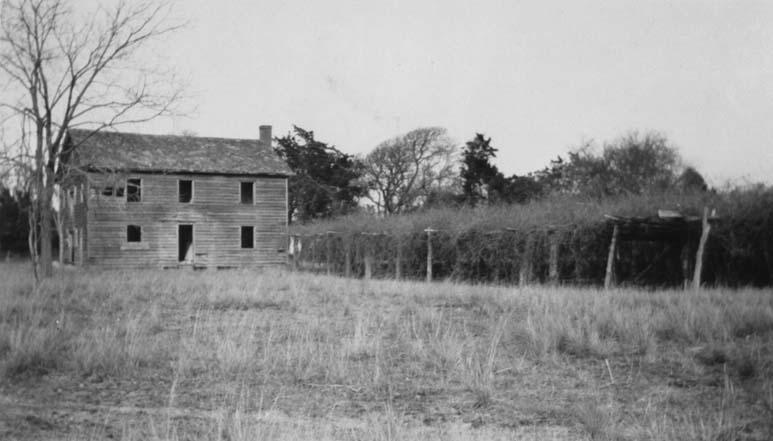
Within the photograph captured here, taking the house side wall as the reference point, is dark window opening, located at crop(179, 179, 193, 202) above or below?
above

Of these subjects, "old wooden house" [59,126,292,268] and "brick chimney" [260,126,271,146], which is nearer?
"old wooden house" [59,126,292,268]

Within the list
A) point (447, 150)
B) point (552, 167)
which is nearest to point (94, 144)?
point (447, 150)

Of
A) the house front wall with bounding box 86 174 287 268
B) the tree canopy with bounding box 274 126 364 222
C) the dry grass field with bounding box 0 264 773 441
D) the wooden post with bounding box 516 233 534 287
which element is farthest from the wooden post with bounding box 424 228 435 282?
the tree canopy with bounding box 274 126 364 222

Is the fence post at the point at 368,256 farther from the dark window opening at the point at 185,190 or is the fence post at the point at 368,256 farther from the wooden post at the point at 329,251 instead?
the dark window opening at the point at 185,190

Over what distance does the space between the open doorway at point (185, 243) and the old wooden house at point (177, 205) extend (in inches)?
2.0

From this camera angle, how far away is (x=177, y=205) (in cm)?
3231

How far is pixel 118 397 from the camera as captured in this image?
661cm

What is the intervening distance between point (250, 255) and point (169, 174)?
5472 millimetres

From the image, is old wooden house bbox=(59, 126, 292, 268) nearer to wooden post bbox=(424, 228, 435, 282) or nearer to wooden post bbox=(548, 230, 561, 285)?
wooden post bbox=(424, 228, 435, 282)

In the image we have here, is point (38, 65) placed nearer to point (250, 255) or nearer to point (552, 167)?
point (250, 255)

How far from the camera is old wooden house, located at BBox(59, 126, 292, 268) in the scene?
3109 centimetres

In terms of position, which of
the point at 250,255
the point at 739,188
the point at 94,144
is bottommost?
the point at 250,255

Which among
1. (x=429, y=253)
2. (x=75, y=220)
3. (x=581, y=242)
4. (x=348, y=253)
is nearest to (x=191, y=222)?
(x=75, y=220)

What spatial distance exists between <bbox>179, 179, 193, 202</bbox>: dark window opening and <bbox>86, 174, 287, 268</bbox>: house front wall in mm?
1410
